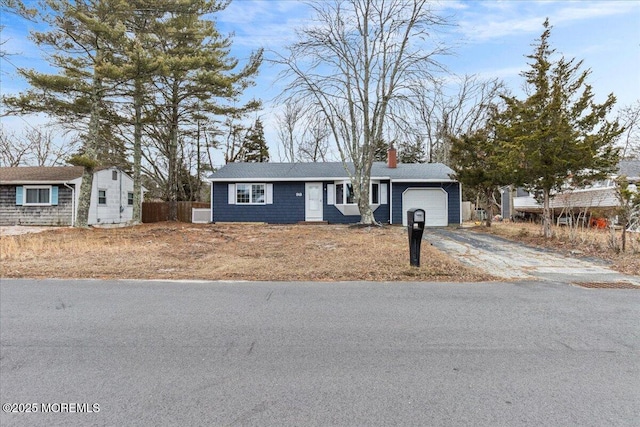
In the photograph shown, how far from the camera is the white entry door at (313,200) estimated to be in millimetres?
20453

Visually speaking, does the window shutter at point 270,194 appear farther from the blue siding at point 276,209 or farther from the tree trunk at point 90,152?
the tree trunk at point 90,152

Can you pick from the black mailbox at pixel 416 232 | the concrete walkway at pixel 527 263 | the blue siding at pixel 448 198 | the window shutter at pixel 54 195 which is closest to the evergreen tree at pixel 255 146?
the window shutter at pixel 54 195

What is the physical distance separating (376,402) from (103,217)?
77.1ft

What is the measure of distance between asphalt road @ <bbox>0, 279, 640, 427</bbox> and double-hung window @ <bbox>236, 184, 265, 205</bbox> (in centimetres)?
1520

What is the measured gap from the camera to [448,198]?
20.0 metres

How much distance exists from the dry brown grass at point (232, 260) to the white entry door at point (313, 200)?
25.6ft

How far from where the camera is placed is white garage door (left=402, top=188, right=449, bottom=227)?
19.9 meters

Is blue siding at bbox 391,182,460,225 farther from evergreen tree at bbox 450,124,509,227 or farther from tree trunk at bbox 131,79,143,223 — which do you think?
tree trunk at bbox 131,79,143,223

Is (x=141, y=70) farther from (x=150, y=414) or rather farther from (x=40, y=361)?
(x=150, y=414)

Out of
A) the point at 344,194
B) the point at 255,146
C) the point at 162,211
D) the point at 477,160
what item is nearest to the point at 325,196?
the point at 344,194

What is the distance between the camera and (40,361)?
327cm

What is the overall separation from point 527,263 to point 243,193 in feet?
50.6

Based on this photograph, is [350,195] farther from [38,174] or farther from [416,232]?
[38,174]

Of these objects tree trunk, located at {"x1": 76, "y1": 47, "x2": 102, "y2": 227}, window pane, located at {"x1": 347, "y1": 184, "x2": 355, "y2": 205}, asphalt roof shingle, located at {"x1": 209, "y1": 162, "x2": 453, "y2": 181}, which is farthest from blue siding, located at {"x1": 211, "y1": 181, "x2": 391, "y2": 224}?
tree trunk, located at {"x1": 76, "y1": 47, "x2": 102, "y2": 227}
